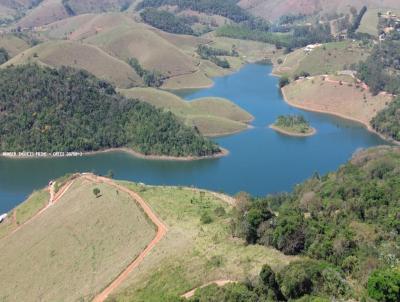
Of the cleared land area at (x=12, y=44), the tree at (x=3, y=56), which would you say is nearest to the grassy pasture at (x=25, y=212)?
the tree at (x=3, y=56)

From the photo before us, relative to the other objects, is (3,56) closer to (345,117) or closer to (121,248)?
(345,117)

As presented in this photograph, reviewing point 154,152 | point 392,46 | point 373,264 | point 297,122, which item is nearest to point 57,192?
point 154,152

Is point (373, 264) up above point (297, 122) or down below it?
above

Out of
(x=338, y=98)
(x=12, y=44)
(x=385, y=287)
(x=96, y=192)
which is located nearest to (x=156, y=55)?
(x=12, y=44)

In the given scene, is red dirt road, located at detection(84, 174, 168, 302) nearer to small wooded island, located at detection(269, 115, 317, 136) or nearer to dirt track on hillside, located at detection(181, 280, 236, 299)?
dirt track on hillside, located at detection(181, 280, 236, 299)

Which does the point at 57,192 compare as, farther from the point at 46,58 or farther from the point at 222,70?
the point at 222,70

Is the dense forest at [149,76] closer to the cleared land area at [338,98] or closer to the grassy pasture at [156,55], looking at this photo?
the grassy pasture at [156,55]

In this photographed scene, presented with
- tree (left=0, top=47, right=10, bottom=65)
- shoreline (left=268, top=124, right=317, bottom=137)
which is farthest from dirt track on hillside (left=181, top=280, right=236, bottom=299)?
tree (left=0, top=47, right=10, bottom=65)
